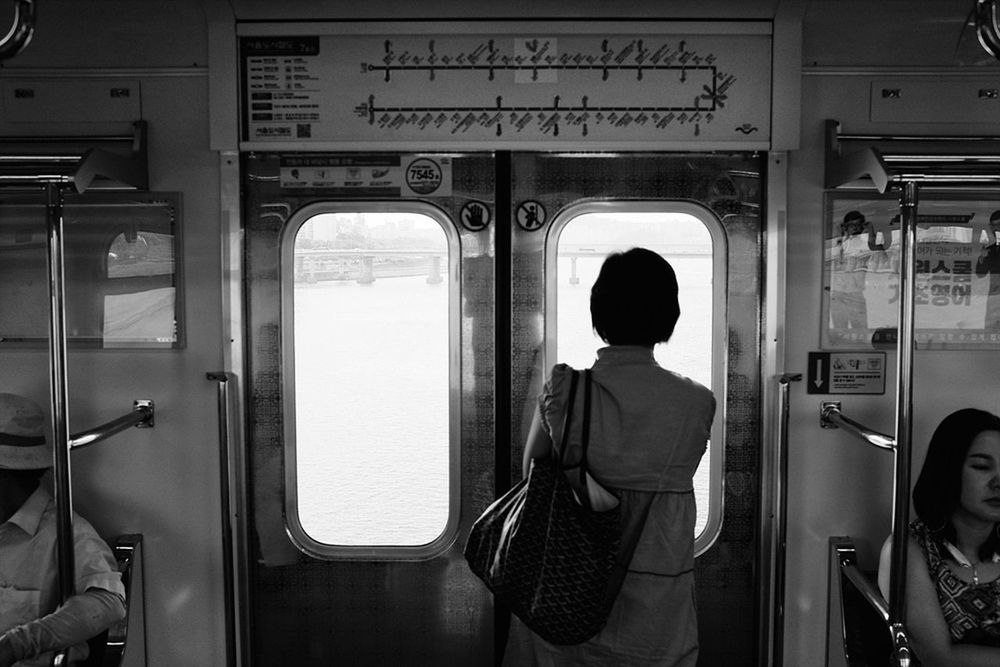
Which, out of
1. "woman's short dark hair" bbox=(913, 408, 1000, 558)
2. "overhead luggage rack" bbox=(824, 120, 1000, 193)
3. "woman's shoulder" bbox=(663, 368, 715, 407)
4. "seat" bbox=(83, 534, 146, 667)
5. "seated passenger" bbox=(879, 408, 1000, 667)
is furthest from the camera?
"seat" bbox=(83, 534, 146, 667)

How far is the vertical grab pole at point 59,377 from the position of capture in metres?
2.13

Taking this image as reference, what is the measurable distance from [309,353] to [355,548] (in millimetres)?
671

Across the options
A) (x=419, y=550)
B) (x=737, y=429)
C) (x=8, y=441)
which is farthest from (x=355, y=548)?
(x=737, y=429)

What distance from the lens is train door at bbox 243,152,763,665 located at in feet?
9.84

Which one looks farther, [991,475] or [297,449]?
[297,449]

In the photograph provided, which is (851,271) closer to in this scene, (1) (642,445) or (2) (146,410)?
(1) (642,445)

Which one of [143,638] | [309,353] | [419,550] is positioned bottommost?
[143,638]

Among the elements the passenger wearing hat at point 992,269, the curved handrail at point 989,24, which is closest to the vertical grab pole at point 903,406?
the curved handrail at point 989,24

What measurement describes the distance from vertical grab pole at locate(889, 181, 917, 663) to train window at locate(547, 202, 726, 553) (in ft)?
2.69

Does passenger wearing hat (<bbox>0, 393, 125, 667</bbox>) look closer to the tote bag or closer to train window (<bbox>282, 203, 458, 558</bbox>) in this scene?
train window (<bbox>282, 203, 458, 558</bbox>)

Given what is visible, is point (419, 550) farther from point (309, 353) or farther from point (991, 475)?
point (991, 475)

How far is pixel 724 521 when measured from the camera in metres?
3.08

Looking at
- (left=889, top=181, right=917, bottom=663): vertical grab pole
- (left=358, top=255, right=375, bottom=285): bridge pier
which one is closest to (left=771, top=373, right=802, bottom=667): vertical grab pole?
(left=889, top=181, right=917, bottom=663): vertical grab pole

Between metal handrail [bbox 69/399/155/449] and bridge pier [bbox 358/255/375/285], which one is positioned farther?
bridge pier [bbox 358/255/375/285]
